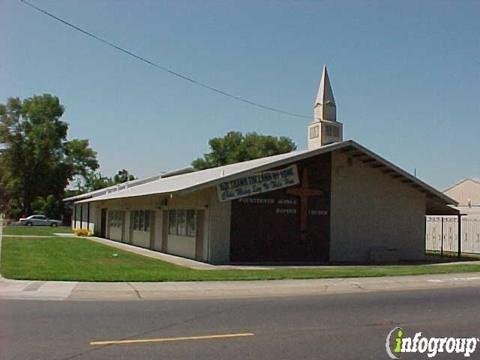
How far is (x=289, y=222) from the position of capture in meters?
25.1

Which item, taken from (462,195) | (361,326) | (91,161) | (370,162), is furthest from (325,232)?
(91,161)

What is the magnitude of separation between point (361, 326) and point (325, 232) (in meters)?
15.8

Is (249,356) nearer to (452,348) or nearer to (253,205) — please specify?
(452,348)

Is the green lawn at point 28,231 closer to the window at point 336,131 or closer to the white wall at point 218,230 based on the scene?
the white wall at point 218,230

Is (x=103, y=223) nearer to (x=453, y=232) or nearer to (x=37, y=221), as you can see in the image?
(x=37, y=221)

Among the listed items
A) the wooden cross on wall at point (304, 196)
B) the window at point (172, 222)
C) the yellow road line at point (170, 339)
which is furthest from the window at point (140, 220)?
the yellow road line at point (170, 339)

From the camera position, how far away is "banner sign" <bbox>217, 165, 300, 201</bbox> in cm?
2342

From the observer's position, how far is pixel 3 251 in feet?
83.7

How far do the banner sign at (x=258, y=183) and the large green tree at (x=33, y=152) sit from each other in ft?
187

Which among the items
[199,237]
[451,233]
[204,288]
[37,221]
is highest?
[451,233]

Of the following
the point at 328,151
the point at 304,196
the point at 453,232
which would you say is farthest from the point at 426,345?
the point at 453,232

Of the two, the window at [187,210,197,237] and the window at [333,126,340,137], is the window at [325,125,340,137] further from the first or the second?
the window at [187,210,197,237]

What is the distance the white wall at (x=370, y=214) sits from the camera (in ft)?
86.3

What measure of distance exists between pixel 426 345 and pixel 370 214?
60.6 feet
